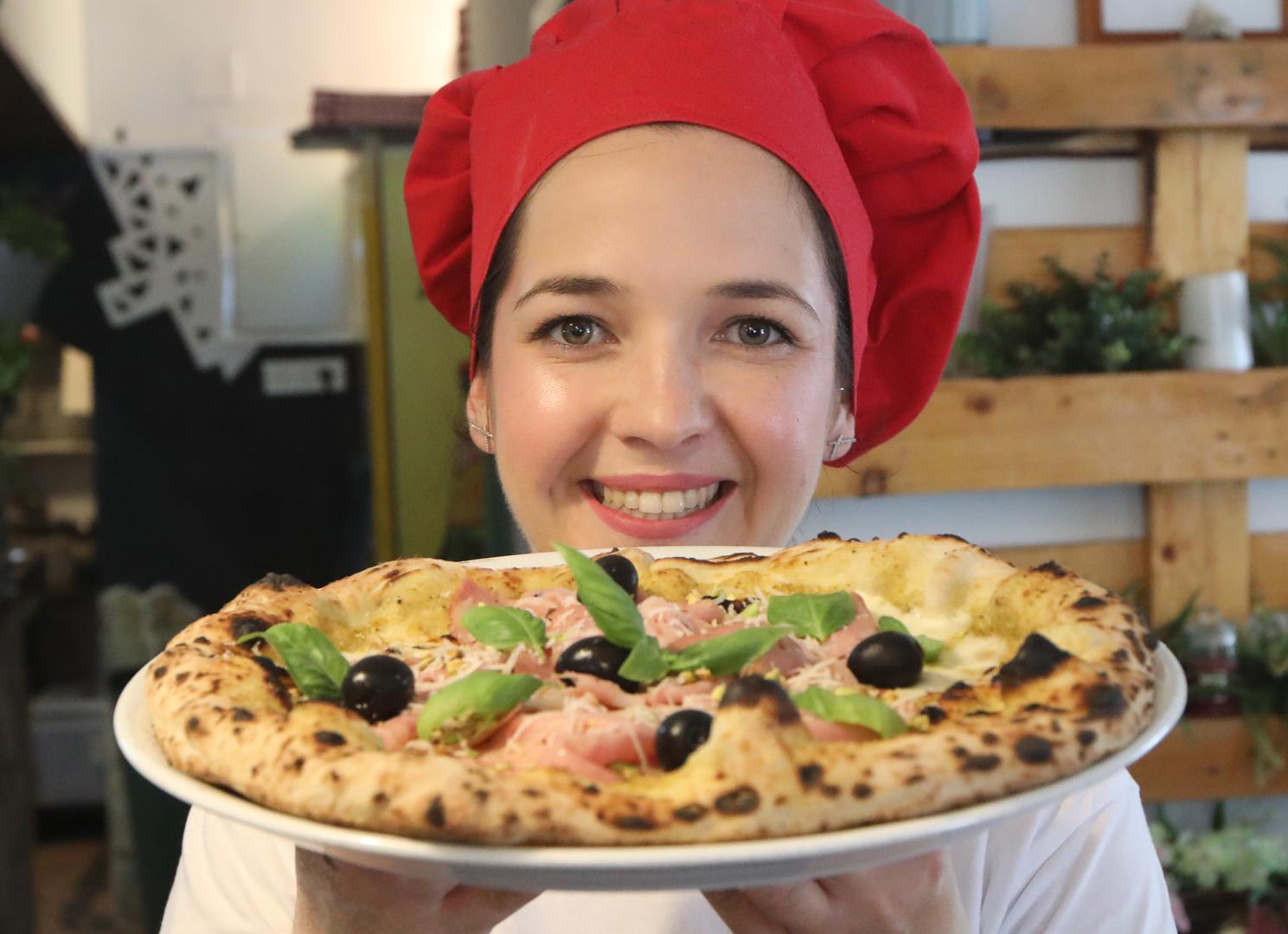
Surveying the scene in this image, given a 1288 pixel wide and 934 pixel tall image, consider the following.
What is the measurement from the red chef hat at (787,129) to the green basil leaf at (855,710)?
2.92 ft

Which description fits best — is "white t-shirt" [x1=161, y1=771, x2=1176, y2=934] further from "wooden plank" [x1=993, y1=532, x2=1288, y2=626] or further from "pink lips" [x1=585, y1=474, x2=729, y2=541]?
"wooden plank" [x1=993, y1=532, x2=1288, y2=626]

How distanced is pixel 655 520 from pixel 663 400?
6.9 inches

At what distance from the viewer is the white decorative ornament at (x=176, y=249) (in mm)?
5016

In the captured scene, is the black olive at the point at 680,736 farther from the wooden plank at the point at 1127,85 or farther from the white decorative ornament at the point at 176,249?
the white decorative ornament at the point at 176,249

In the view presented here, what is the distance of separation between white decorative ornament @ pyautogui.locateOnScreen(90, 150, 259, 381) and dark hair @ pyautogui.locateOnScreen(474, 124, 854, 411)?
147 inches

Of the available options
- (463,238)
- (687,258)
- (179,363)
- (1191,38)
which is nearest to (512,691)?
(687,258)

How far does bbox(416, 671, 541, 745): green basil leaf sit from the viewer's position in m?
0.75

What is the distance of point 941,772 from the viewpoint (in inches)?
26.5

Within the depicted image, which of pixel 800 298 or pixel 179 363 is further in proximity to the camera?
pixel 179 363

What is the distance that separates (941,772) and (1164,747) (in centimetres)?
329

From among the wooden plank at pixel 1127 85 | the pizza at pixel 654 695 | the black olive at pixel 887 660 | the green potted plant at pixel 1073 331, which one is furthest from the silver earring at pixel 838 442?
the wooden plank at pixel 1127 85

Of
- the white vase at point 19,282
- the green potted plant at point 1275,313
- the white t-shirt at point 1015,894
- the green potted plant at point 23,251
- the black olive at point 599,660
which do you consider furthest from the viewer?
the white vase at point 19,282

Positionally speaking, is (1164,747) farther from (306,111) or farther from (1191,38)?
(306,111)

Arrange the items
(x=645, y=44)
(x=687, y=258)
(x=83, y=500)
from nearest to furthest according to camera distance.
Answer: (x=687, y=258)
(x=645, y=44)
(x=83, y=500)
